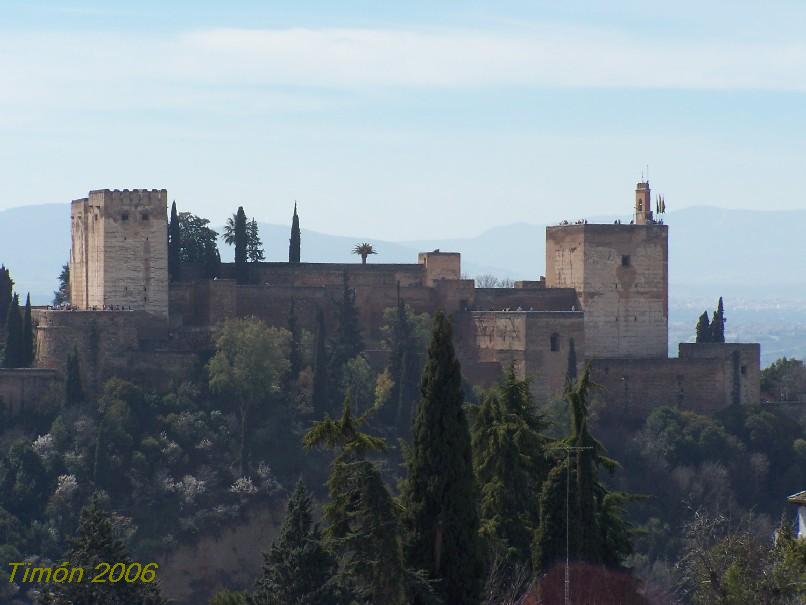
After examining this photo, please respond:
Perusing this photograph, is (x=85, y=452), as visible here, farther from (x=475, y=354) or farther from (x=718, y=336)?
(x=718, y=336)

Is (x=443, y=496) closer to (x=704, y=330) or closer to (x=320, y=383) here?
(x=320, y=383)

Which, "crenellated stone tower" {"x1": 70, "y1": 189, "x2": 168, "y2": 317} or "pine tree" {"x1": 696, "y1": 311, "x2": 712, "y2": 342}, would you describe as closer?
"crenellated stone tower" {"x1": 70, "y1": 189, "x2": 168, "y2": 317}

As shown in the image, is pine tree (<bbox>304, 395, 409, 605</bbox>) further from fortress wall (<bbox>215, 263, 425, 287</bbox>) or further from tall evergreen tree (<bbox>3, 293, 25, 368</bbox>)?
fortress wall (<bbox>215, 263, 425, 287</bbox>)

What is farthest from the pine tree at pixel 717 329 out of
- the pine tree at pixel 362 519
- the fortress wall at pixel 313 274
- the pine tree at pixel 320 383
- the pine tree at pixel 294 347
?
the pine tree at pixel 362 519

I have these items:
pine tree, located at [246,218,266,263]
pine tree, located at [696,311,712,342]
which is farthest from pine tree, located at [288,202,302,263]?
pine tree, located at [696,311,712,342]

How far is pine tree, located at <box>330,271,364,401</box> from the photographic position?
189ft

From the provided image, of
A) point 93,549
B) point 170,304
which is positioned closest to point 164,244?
point 170,304

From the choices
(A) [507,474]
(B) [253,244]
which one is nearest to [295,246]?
(B) [253,244]

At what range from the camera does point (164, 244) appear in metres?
57.7

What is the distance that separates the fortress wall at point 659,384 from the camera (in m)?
60.3

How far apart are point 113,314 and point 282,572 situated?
27691mm

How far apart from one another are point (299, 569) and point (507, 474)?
17.3 ft

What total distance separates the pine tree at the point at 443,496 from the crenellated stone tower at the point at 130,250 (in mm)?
30660

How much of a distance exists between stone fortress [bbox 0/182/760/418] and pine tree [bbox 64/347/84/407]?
762 mm
